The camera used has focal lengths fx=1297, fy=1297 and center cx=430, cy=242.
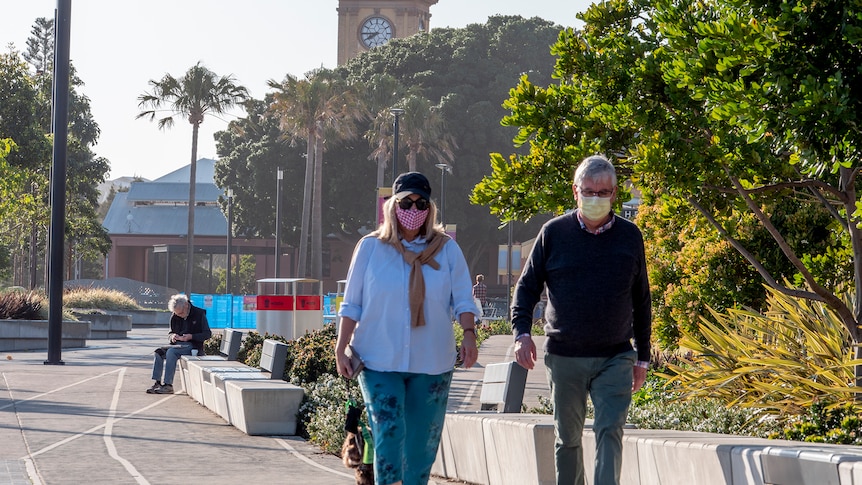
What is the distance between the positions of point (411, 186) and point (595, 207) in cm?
82

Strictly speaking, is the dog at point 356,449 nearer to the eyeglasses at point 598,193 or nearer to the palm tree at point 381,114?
the eyeglasses at point 598,193

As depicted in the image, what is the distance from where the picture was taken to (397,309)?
574 centimetres

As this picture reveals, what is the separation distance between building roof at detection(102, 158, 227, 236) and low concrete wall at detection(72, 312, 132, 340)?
143 feet

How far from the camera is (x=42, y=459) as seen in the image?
369 inches

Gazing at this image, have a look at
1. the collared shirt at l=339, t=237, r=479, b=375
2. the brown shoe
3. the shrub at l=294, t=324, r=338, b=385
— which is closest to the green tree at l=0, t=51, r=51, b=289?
the brown shoe

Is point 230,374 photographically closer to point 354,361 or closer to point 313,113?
point 354,361

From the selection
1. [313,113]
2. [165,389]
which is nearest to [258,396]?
[165,389]

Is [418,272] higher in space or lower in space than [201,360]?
higher

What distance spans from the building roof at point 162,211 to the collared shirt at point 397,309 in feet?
252

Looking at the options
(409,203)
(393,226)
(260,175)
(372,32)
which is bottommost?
(393,226)

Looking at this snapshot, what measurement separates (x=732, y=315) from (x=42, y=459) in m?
5.85

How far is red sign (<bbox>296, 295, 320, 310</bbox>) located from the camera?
2298 cm

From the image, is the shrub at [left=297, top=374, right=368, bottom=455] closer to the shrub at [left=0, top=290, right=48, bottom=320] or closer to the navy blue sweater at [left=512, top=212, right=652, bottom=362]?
the navy blue sweater at [left=512, top=212, right=652, bottom=362]

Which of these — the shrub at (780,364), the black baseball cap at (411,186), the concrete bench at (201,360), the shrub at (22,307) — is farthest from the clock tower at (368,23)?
the black baseball cap at (411,186)
